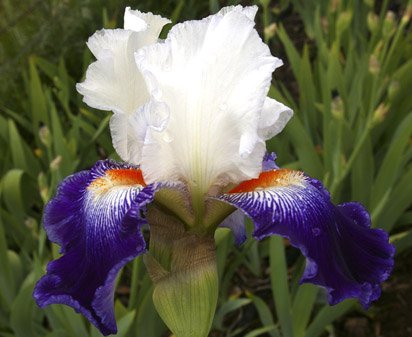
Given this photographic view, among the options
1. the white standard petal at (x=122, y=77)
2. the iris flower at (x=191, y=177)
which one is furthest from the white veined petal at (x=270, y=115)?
the white standard petal at (x=122, y=77)

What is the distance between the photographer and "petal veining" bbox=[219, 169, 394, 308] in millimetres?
720

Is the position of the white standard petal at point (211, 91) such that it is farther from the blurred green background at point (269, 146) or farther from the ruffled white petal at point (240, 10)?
the blurred green background at point (269, 146)

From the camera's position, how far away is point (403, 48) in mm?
2221

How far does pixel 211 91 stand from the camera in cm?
78

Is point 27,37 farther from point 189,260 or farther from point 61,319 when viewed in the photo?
point 189,260

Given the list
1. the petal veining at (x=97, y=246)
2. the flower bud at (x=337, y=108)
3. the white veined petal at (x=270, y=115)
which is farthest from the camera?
the flower bud at (x=337, y=108)

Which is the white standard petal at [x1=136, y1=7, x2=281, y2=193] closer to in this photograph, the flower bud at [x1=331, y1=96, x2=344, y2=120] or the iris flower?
the iris flower

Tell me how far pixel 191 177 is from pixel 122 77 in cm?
15

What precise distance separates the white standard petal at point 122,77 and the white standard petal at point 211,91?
5 centimetres

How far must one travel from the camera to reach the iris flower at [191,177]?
2.37 feet

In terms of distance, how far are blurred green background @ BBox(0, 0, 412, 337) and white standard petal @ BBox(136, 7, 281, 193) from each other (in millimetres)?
642

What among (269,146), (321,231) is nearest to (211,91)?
(321,231)

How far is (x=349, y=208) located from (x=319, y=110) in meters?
1.28

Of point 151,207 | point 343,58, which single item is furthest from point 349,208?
point 343,58
